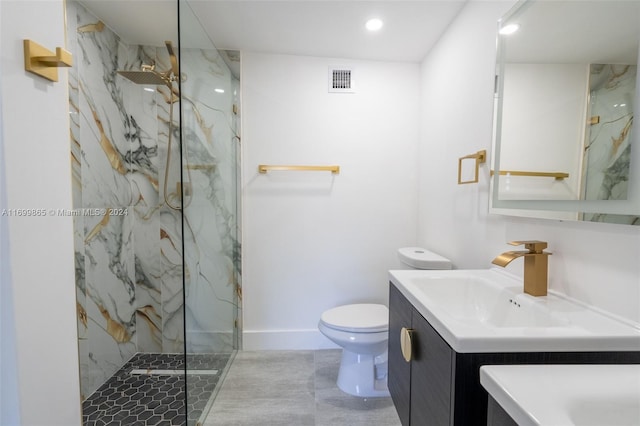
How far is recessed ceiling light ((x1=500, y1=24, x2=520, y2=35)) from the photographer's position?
1.13 m

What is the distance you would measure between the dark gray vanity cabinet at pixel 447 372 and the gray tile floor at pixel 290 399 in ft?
2.13

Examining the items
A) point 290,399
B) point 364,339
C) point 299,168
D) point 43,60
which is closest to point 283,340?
point 290,399

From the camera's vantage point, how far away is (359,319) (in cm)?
177

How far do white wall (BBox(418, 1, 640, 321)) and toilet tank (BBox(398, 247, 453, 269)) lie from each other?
0.23 ft

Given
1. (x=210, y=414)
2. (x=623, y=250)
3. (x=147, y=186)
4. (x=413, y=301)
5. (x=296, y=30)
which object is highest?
(x=296, y=30)

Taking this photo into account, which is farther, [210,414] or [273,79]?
[273,79]

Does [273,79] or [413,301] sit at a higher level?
[273,79]

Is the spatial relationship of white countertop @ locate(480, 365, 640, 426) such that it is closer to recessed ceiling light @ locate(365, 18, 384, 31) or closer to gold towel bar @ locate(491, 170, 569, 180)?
gold towel bar @ locate(491, 170, 569, 180)

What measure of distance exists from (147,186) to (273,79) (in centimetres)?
127

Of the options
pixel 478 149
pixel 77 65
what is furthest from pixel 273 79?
pixel 478 149

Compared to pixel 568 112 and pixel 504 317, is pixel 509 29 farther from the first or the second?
pixel 504 317

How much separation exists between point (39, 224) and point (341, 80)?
2.03 metres

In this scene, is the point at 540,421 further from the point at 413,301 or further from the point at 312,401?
the point at 312,401

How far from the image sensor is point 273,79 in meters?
2.13
